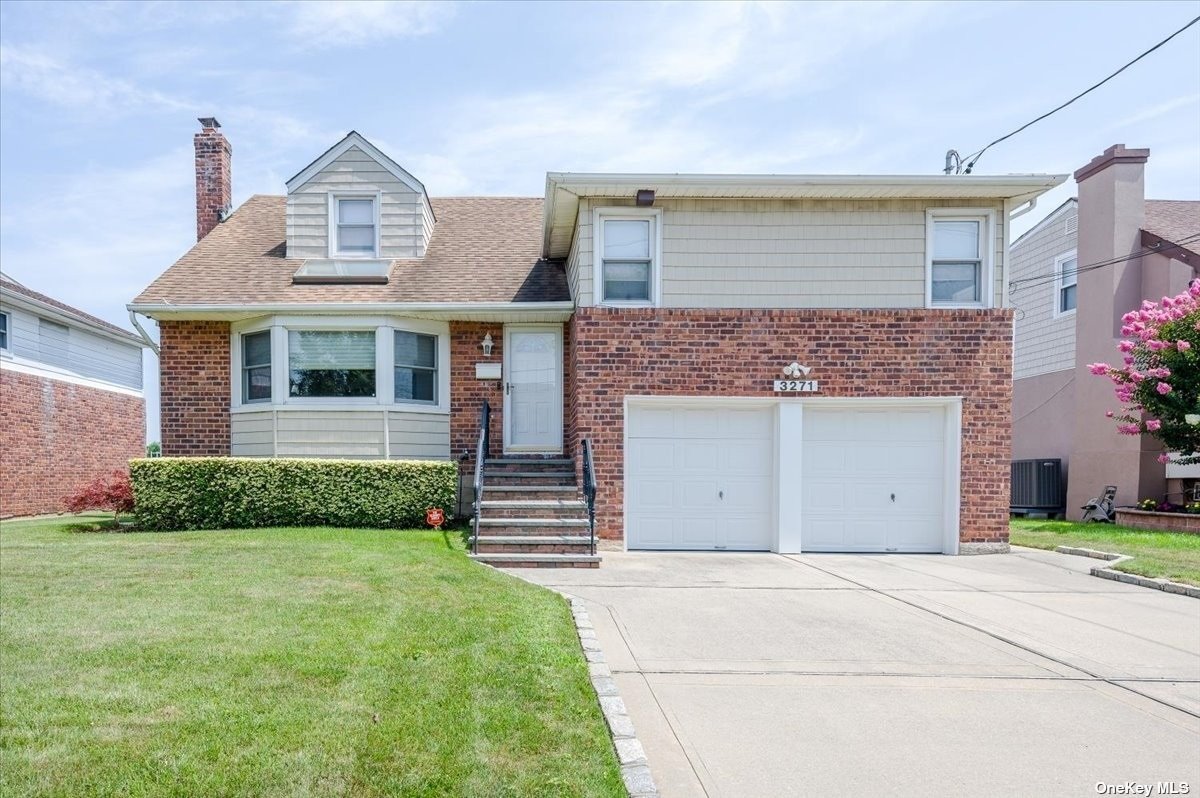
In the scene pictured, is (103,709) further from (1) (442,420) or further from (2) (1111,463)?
(2) (1111,463)

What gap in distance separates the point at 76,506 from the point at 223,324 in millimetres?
4447

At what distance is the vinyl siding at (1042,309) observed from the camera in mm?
18766

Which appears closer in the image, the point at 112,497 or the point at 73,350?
the point at 112,497

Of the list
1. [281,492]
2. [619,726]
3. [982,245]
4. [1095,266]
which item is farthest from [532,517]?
[1095,266]

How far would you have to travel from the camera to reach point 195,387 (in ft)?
42.5

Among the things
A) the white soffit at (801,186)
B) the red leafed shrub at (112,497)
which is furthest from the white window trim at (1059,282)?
the red leafed shrub at (112,497)

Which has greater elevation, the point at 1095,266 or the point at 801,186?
the point at 801,186

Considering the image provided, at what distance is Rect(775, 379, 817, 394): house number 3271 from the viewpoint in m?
11.0

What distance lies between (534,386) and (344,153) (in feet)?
17.2

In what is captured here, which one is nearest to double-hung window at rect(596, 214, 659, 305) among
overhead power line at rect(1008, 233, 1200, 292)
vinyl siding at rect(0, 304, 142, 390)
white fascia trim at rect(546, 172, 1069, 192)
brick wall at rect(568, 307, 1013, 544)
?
brick wall at rect(568, 307, 1013, 544)

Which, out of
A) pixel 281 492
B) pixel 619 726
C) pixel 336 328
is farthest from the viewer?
pixel 336 328

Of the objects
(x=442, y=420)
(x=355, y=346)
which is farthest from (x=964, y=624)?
(x=355, y=346)

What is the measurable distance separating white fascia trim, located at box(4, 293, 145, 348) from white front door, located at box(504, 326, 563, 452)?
439 inches

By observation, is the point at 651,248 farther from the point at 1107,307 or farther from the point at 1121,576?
the point at 1107,307
